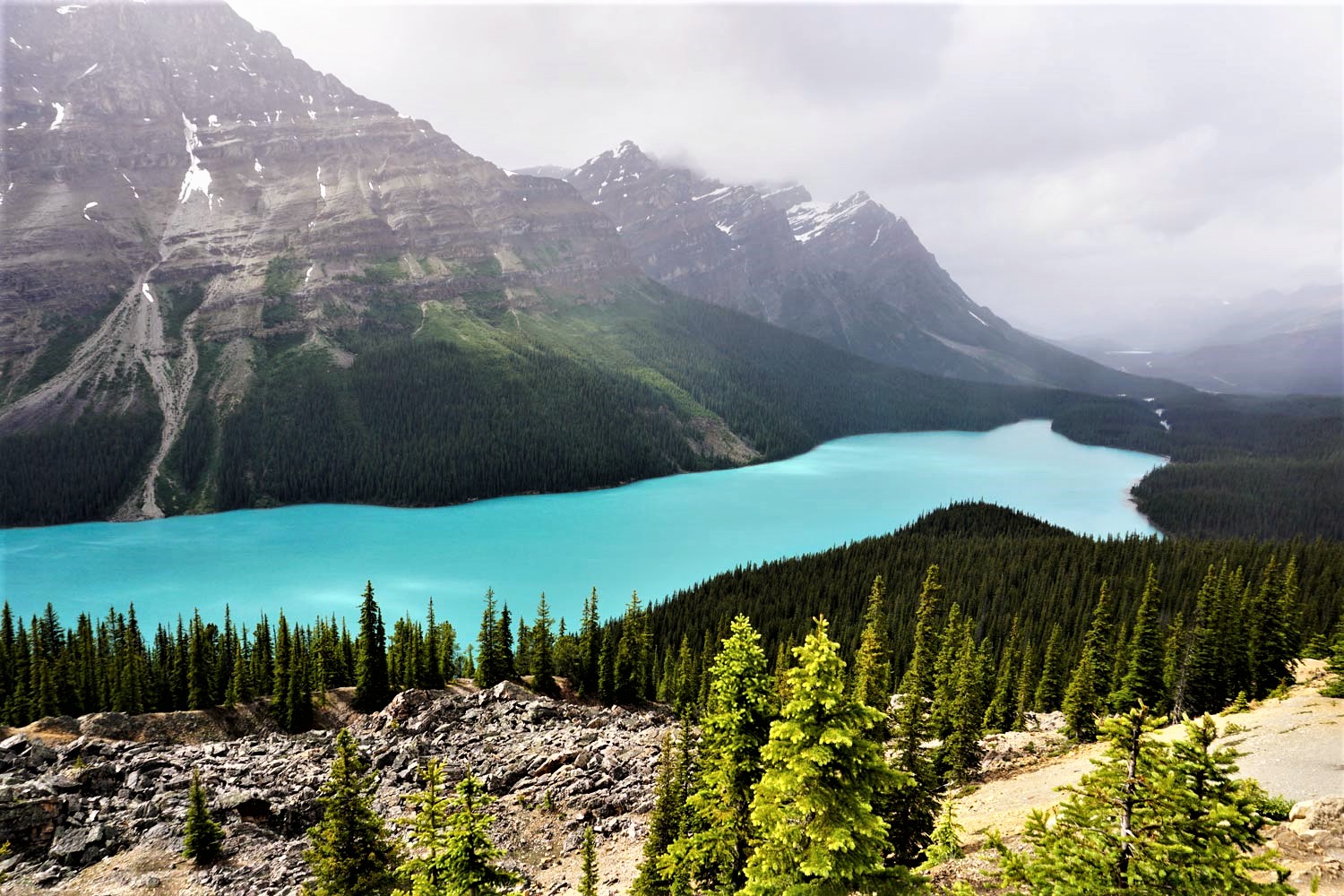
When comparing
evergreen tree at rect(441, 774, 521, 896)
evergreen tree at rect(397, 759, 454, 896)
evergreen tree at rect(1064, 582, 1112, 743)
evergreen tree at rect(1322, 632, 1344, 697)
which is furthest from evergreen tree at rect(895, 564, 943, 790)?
evergreen tree at rect(1322, 632, 1344, 697)

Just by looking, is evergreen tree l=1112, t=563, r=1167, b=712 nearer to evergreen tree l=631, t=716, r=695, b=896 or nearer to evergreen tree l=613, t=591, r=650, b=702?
evergreen tree l=631, t=716, r=695, b=896

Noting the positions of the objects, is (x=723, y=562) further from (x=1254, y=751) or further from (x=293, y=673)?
(x=1254, y=751)

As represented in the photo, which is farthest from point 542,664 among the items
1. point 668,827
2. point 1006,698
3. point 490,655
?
point 1006,698

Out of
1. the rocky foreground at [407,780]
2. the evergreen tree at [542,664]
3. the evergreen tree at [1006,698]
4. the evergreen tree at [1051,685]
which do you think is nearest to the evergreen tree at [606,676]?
the evergreen tree at [542,664]

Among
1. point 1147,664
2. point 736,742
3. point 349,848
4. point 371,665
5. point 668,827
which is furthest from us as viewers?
point 371,665

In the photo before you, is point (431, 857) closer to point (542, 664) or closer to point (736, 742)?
point (736, 742)

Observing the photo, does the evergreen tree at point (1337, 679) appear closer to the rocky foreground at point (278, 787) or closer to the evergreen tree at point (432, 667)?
the rocky foreground at point (278, 787)
